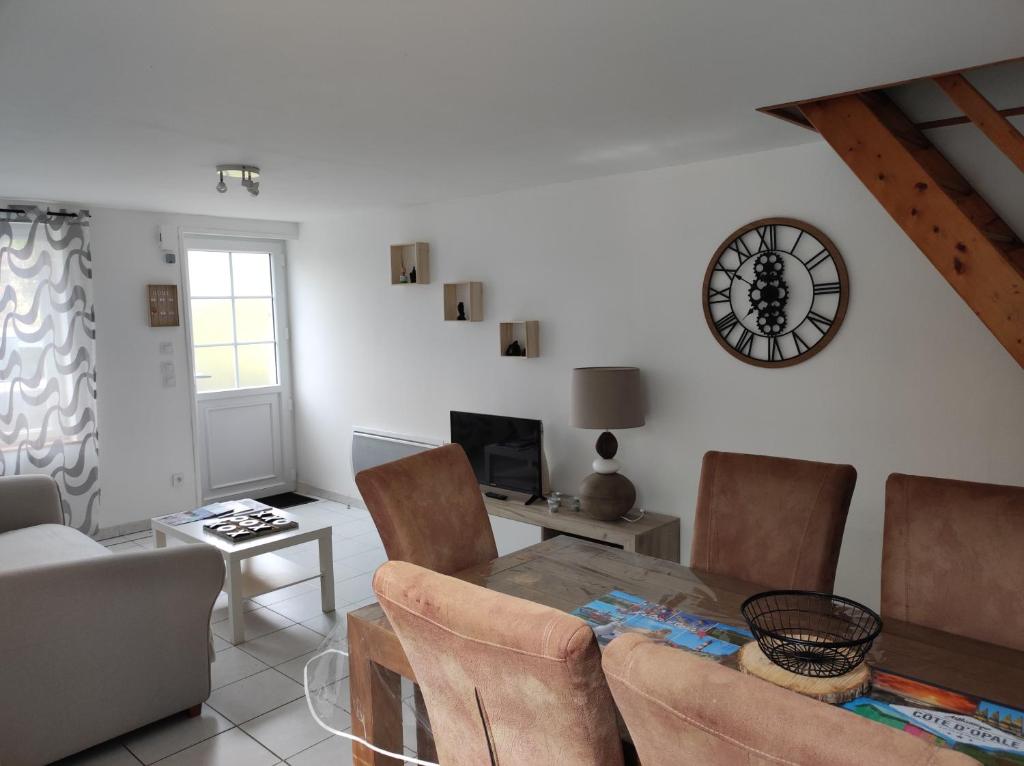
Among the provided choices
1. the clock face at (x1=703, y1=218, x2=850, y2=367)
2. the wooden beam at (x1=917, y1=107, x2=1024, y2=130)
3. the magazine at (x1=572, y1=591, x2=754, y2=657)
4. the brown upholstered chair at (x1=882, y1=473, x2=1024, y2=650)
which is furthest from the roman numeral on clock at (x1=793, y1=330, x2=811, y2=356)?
the magazine at (x1=572, y1=591, x2=754, y2=657)

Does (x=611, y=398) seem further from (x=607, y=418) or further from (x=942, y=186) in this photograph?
(x=942, y=186)

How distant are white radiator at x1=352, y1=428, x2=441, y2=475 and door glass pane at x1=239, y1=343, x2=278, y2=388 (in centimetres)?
103

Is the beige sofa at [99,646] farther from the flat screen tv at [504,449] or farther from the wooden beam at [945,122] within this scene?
the wooden beam at [945,122]

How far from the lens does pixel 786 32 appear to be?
1.89 meters

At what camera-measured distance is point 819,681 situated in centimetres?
140

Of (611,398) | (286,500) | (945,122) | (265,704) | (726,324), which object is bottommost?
(265,704)

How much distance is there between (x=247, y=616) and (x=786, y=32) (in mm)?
3616

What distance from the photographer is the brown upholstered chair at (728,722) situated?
78 cm

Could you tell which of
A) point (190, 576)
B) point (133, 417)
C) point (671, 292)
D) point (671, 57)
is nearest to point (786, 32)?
point (671, 57)

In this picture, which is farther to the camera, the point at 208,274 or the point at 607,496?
the point at 208,274

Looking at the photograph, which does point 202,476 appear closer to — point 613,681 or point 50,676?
point 50,676

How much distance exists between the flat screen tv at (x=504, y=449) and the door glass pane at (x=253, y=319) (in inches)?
88.0

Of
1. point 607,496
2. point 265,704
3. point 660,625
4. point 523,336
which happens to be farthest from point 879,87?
point 265,704

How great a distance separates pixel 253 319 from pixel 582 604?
4.88m
